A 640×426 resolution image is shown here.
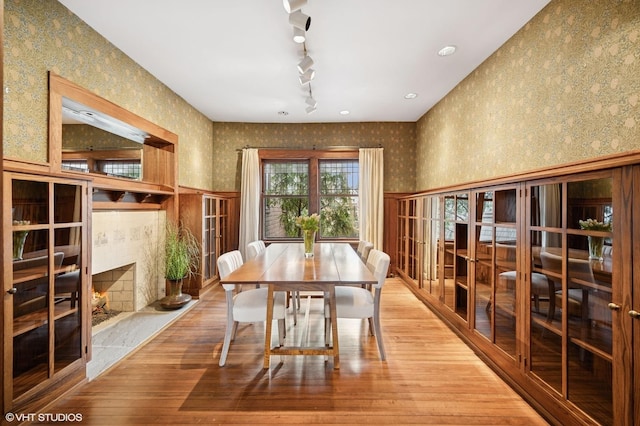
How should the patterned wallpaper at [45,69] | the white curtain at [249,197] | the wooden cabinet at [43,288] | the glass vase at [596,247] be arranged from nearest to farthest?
1. the glass vase at [596,247]
2. the wooden cabinet at [43,288]
3. the patterned wallpaper at [45,69]
4. the white curtain at [249,197]

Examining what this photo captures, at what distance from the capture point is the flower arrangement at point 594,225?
1.56m

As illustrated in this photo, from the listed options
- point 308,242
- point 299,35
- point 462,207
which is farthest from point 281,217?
point 299,35

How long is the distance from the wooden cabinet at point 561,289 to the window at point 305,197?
2.89 metres

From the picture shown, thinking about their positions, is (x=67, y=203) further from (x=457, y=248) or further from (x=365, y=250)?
(x=457, y=248)

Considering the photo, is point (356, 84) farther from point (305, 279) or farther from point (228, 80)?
point (305, 279)

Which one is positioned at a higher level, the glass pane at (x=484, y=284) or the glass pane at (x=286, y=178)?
the glass pane at (x=286, y=178)

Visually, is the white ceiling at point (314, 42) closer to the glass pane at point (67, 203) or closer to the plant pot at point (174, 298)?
the glass pane at point (67, 203)

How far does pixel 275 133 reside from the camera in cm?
548

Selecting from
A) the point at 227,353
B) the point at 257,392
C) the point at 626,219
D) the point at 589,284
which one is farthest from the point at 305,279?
the point at 626,219

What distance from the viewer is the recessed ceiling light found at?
2963 mm

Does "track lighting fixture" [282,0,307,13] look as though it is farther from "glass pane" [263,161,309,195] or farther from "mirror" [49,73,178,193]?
"glass pane" [263,161,309,195]

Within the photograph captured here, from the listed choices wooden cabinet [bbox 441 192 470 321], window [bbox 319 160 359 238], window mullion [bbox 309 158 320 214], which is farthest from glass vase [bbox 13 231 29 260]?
window [bbox 319 160 359 238]

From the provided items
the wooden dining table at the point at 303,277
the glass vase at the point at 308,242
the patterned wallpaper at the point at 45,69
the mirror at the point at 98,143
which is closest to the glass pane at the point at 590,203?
the wooden dining table at the point at 303,277

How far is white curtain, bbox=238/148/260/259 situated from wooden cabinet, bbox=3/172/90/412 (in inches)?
124
